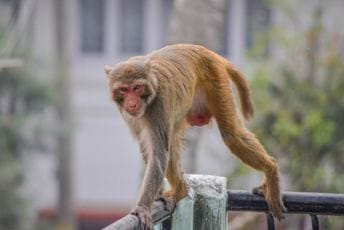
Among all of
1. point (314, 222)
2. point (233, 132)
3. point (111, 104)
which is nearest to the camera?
point (314, 222)

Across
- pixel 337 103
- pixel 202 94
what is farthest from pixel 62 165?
pixel 202 94

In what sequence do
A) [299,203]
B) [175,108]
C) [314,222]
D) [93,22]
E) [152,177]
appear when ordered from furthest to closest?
1. [93,22]
2. [175,108]
3. [152,177]
4. [299,203]
5. [314,222]

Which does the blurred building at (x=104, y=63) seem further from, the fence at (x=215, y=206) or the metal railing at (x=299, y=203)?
the fence at (x=215, y=206)

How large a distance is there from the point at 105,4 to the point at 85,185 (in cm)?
269

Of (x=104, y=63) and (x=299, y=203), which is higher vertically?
(x=299, y=203)

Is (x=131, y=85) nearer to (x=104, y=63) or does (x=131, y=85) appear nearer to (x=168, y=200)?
(x=168, y=200)

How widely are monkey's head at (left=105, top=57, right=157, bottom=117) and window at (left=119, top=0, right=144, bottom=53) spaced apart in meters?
11.4

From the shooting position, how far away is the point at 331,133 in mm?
9414

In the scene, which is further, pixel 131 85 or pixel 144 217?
pixel 131 85

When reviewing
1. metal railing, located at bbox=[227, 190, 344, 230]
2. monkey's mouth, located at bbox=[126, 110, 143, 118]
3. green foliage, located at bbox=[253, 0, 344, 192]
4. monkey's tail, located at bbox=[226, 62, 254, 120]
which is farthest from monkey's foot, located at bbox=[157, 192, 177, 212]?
green foliage, located at bbox=[253, 0, 344, 192]

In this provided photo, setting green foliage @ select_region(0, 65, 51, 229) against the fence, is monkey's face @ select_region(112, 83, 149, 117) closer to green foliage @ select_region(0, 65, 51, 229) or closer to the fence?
the fence

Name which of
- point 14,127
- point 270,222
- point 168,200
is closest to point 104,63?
point 14,127

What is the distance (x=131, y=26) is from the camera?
15477mm

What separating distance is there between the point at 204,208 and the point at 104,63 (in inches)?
462
